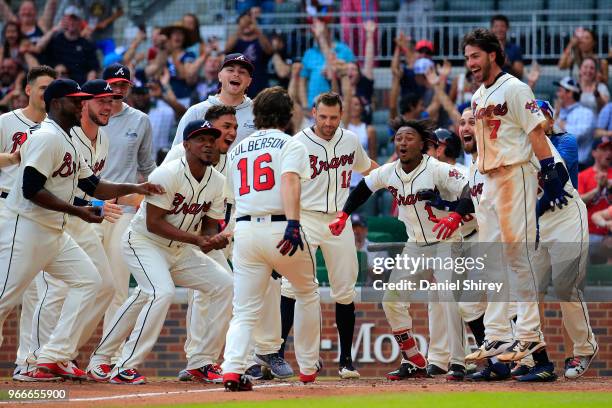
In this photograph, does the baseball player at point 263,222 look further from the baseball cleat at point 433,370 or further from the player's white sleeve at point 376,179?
the baseball cleat at point 433,370

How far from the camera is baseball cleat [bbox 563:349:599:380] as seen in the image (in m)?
8.14

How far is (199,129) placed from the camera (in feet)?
25.9

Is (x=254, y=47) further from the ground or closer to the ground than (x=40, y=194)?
further from the ground

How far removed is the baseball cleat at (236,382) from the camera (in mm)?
7070

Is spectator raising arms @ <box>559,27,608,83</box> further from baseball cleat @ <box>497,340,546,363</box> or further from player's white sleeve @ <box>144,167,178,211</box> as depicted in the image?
player's white sleeve @ <box>144,167,178,211</box>

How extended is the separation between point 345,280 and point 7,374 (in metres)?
4.55

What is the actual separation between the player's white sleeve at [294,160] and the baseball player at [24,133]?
2.29 meters

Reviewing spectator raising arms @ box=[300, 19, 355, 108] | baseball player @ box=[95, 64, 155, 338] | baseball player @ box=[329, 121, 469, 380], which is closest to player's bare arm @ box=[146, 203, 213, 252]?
baseball player @ box=[95, 64, 155, 338]

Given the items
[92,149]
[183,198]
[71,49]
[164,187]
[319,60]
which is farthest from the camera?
[71,49]

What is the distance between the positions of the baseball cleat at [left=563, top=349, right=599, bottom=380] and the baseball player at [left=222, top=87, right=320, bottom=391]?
6.92 ft

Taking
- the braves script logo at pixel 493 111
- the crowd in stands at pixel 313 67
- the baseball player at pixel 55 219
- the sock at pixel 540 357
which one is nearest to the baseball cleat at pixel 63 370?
the baseball player at pixel 55 219

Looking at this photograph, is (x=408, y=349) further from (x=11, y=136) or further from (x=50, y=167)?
(x=11, y=136)

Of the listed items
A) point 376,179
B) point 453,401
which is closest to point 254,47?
point 376,179

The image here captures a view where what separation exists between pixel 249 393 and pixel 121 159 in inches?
110
